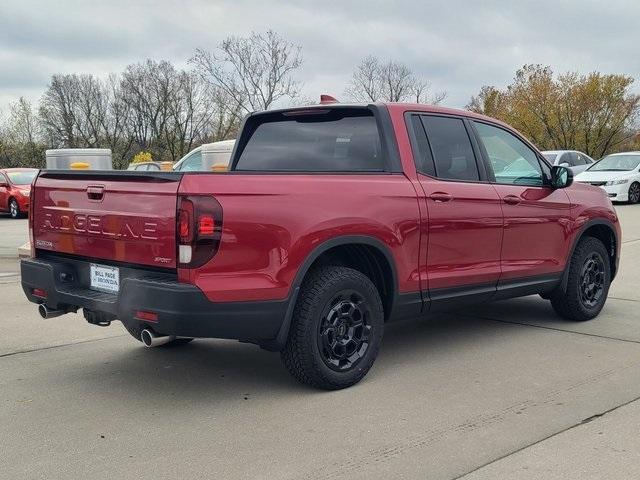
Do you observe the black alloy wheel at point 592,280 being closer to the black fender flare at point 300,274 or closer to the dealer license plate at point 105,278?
the black fender flare at point 300,274

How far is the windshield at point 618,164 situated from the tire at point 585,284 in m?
15.1

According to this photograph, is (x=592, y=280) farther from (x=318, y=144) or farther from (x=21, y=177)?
(x=21, y=177)

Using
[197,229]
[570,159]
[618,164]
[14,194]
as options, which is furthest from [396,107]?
[570,159]

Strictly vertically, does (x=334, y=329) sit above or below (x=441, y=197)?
below

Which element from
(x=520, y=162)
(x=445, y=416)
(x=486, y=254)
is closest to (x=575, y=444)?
(x=445, y=416)

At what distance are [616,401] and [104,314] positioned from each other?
3.04 meters

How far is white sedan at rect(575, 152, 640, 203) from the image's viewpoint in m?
19.4

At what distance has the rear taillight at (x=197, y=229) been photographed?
12.2 feet

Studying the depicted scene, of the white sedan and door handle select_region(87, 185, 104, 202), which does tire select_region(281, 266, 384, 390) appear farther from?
the white sedan

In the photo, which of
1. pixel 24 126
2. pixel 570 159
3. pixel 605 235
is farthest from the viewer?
pixel 24 126

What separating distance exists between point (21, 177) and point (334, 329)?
19.5m

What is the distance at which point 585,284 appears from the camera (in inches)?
247

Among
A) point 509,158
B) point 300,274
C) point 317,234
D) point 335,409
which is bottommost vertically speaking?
point 335,409

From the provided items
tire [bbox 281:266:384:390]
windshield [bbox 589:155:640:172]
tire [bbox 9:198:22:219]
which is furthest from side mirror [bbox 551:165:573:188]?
tire [bbox 9:198:22:219]
